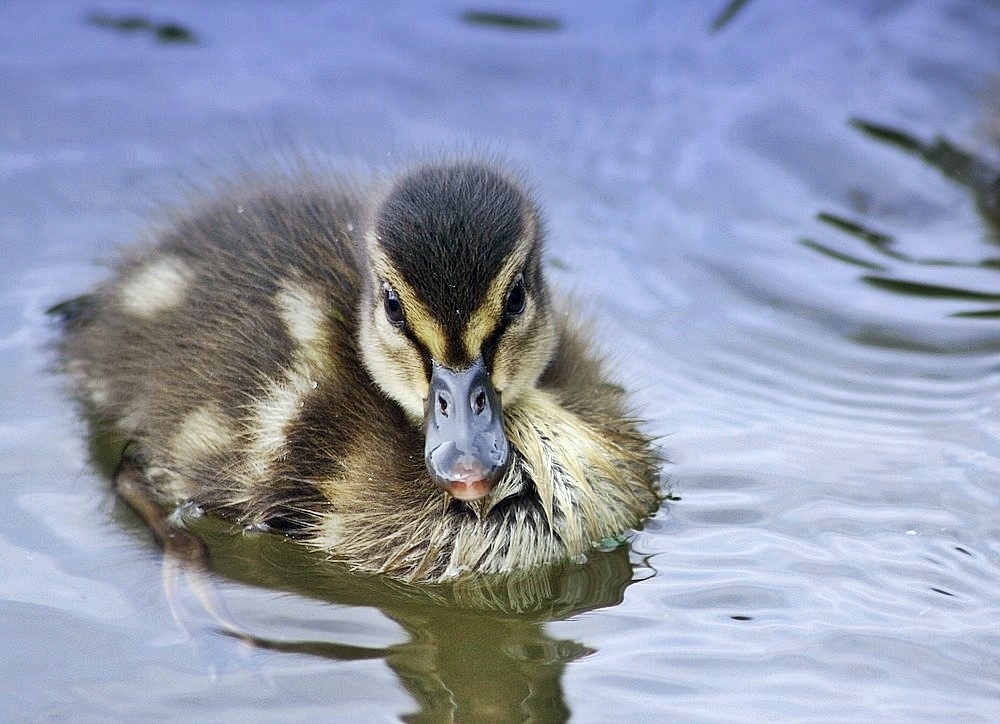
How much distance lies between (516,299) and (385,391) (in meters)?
0.35

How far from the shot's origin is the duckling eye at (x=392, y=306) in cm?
298

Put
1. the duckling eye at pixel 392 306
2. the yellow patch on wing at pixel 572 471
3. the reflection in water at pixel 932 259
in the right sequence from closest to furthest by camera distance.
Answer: the duckling eye at pixel 392 306
the yellow patch on wing at pixel 572 471
the reflection in water at pixel 932 259

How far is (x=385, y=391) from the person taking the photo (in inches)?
124

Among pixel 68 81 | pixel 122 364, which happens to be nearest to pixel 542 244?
pixel 122 364

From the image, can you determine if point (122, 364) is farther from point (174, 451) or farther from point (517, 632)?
point (517, 632)

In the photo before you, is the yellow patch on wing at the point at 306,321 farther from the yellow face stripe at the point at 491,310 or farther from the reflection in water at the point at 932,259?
the reflection in water at the point at 932,259

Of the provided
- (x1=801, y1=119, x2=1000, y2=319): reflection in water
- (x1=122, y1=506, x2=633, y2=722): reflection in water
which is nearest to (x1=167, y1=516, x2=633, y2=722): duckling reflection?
(x1=122, y1=506, x2=633, y2=722): reflection in water

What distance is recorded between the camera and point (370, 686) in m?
2.66

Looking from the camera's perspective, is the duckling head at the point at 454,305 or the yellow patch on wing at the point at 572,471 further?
the yellow patch on wing at the point at 572,471

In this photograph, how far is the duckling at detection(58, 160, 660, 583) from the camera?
2910mm

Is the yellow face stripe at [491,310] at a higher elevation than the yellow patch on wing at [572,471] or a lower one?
higher

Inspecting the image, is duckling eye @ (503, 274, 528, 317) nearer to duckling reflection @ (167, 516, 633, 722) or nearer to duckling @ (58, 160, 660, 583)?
duckling @ (58, 160, 660, 583)

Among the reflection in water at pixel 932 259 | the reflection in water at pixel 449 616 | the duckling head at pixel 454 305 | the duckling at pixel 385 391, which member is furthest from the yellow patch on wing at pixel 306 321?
the reflection in water at pixel 932 259

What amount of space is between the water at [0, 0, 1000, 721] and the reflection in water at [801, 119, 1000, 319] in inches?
1.0
